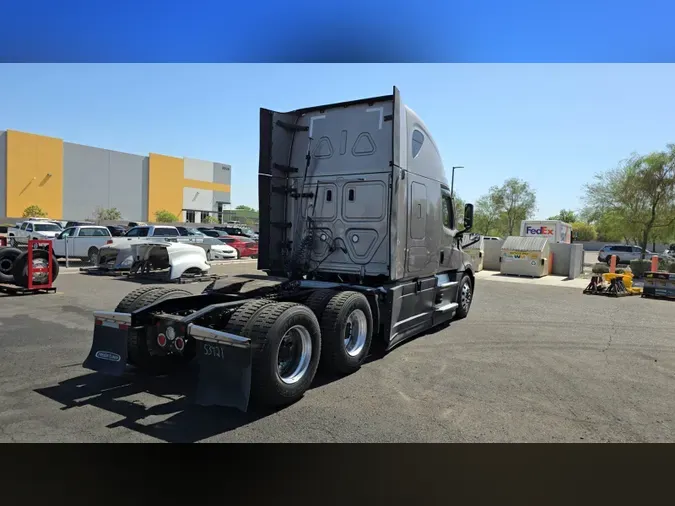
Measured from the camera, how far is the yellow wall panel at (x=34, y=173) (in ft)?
166

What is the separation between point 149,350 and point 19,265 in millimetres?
9144

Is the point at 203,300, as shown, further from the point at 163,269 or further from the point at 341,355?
the point at 163,269

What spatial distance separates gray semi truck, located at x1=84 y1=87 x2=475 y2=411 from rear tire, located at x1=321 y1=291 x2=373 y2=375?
14mm

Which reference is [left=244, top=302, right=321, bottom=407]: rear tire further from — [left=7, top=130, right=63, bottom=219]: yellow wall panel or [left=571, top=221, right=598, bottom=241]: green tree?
[left=571, top=221, right=598, bottom=241]: green tree

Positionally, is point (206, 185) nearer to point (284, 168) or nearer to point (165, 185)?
point (165, 185)

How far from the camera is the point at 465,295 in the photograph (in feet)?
34.1

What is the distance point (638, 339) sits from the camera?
8.98m

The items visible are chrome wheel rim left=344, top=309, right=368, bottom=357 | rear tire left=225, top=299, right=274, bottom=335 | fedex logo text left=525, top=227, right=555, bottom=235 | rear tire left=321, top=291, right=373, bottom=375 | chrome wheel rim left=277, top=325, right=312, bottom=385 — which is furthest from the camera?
fedex logo text left=525, top=227, right=555, bottom=235

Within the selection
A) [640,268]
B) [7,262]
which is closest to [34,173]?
[7,262]

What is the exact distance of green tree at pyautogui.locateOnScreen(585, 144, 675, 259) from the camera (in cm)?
2581

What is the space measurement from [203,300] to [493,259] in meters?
22.1

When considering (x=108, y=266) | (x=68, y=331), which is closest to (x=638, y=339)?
(x=68, y=331)

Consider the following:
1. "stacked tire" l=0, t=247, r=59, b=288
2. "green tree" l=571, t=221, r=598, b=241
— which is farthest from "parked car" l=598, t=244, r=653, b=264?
"stacked tire" l=0, t=247, r=59, b=288

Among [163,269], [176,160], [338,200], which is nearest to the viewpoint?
[338,200]
